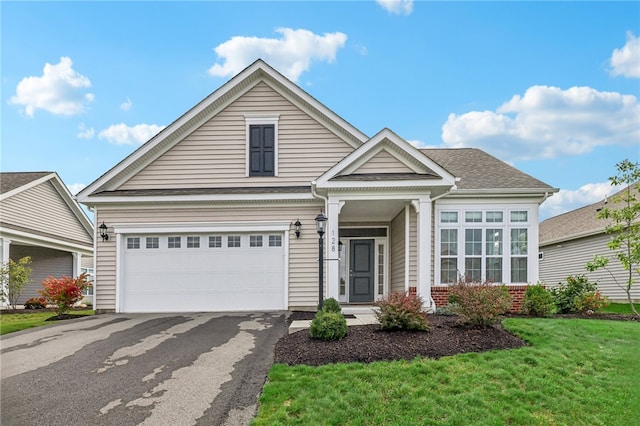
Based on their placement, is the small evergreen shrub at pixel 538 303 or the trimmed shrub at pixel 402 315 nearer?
the trimmed shrub at pixel 402 315

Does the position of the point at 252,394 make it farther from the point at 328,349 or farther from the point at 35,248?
the point at 35,248

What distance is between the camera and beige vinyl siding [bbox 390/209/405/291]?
11844 millimetres

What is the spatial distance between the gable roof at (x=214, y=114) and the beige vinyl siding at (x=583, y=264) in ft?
31.2

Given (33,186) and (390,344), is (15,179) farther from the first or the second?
(390,344)

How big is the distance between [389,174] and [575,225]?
14.1 meters

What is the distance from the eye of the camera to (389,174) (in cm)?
1069

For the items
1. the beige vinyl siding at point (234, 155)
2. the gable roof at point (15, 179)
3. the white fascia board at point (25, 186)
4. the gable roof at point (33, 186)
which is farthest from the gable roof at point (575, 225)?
the gable roof at point (15, 179)

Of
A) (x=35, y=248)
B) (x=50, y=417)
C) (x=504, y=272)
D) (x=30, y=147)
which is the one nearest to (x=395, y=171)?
(x=504, y=272)

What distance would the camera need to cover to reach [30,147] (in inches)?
439

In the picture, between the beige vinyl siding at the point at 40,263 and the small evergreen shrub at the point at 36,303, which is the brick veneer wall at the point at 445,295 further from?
the beige vinyl siding at the point at 40,263

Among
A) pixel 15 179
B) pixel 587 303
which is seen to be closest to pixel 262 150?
pixel 587 303

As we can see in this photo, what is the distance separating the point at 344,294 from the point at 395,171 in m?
4.74

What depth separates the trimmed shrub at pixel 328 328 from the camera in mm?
6914

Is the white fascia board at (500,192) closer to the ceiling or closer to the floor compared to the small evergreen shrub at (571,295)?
closer to the ceiling
